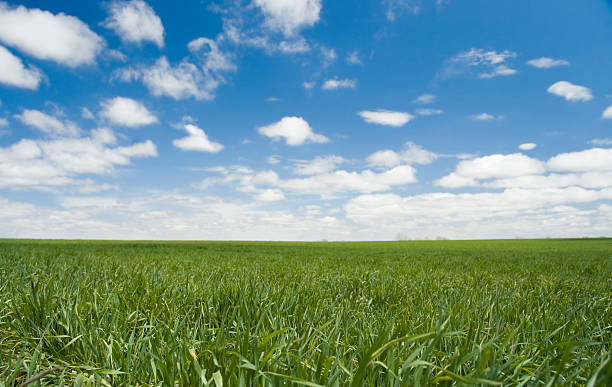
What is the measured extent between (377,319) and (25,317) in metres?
2.56

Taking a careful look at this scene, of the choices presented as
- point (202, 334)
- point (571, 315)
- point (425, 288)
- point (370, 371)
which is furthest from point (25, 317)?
point (571, 315)

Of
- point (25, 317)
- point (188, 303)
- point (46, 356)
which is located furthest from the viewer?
point (188, 303)

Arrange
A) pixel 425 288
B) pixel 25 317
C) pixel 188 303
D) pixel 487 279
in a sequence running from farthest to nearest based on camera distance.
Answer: pixel 487 279 → pixel 425 288 → pixel 188 303 → pixel 25 317

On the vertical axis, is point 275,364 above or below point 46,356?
above

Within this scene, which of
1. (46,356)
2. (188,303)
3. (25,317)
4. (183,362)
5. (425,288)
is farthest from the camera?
(425,288)

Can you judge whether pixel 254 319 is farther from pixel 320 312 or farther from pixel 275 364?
pixel 275 364

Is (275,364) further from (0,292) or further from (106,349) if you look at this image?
(0,292)

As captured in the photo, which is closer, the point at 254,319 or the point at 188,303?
the point at 254,319

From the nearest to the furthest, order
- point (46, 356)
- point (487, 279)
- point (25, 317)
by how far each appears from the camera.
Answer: point (46, 356)
point (25, 317)
point (487, 279)

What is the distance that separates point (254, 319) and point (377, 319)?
0.91 m

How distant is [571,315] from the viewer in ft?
9.60

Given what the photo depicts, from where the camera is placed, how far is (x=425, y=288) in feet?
13.6

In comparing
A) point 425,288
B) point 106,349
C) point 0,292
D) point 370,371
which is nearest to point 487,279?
point 425,288

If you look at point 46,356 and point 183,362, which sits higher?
point 183,362
